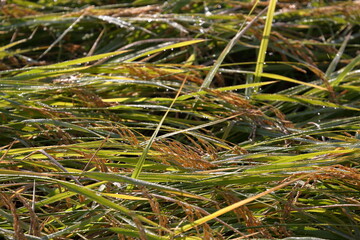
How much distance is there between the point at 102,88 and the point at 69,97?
0.11 metres

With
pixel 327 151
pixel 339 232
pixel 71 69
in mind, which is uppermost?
pixel 71 69

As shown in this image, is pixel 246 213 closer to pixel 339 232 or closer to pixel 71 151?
pixel 339 232

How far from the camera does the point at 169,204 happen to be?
1258mm

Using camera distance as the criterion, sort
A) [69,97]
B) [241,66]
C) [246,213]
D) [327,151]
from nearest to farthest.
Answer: [246,213], [327,151], [69,97], [241,66]

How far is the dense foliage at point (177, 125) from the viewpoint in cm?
114

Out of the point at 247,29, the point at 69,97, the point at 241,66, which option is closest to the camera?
the point at 69,97

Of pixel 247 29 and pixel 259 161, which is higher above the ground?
pixel 247 29

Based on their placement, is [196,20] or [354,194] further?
[196,20]

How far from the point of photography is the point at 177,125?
5.07 ft

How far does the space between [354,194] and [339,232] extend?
0.36 feet

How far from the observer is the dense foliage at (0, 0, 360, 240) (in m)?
1.14

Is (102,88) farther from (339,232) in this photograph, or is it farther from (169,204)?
(339,232)

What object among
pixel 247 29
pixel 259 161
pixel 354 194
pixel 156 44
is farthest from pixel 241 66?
pixel 354 194

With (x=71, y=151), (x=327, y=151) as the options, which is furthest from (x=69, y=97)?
(x=327, y=151)
